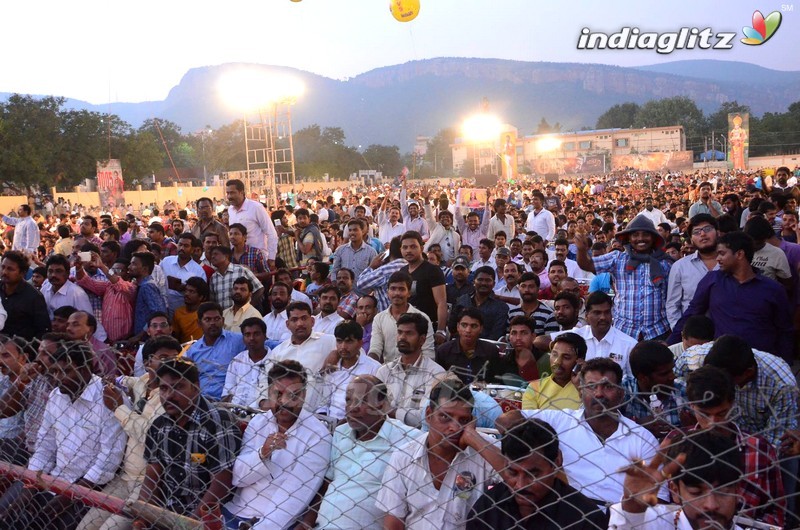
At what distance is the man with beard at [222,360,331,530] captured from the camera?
3.59m

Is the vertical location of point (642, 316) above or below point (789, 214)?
below

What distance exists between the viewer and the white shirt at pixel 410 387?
3.69 m

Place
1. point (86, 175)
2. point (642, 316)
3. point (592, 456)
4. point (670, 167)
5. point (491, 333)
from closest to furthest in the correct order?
point (592, 456), point (642, 316), point (491, 333), point (86, 175), point (670, 167)

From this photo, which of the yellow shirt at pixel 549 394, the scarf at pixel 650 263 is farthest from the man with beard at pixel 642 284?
the yellow shirt at pixel 549 394

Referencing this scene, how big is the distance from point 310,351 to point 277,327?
56.1 inches

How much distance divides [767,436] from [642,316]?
103 inches

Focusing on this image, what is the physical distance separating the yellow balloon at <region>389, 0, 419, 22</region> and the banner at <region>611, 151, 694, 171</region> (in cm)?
5543

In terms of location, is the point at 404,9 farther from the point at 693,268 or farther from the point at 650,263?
the point at 693,268

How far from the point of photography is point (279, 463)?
3.69m

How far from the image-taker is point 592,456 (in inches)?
137

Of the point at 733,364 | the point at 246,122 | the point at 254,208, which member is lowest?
the point at 733,364

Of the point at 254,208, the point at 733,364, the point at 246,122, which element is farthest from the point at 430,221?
the point at 246,122

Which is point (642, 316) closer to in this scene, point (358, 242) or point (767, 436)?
point (767, 436)

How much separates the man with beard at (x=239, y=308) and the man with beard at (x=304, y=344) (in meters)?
1.27
